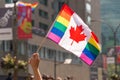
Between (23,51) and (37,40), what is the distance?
11.1ft

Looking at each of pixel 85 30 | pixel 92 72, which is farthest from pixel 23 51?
pixel 85 30

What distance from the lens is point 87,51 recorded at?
58.0 feet

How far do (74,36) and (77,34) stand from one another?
30cm

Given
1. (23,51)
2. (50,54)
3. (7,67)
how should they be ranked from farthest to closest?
(50,54)
(23,51)
(7,67)

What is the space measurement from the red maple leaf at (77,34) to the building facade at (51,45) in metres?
46.8

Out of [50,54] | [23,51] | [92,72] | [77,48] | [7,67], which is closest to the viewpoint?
[77,48]

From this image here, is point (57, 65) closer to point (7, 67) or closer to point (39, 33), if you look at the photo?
point (39, 33)

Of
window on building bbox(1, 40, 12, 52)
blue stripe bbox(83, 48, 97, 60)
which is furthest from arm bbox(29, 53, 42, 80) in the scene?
window on building bbox(1, 40, 12, 52)

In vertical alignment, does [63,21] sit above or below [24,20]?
below

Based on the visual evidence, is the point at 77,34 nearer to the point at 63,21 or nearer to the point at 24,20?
the point at 63,21

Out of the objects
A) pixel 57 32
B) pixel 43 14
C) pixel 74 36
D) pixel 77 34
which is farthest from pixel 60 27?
pixel 43 14

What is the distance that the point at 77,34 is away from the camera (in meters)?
17.7

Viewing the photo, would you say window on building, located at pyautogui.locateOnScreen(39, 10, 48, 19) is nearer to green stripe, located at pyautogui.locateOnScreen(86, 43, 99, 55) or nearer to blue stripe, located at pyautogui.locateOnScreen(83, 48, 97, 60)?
green stripe, located at pyautogui.locateOnScreen(86, 43, 99, 55)

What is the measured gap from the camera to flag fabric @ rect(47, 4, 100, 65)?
16.9 m
